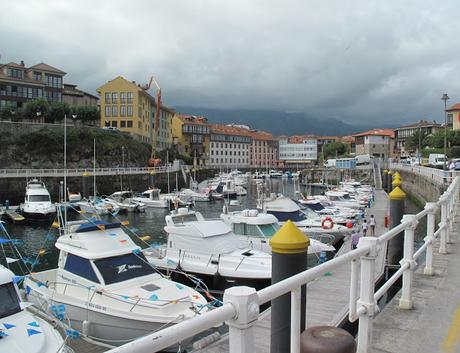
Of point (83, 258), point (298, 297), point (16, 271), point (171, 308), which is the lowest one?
point (16, 271)

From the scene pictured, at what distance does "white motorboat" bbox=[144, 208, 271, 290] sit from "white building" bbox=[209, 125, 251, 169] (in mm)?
117965

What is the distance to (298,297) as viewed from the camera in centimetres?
354

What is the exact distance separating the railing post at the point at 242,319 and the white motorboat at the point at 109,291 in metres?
9.06

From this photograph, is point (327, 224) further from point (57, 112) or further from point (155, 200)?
point (57, 112)

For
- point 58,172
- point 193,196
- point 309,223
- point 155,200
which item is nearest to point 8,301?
point 309,223

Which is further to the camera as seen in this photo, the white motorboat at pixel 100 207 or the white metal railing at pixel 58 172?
the white metal railing at pixel 58 172

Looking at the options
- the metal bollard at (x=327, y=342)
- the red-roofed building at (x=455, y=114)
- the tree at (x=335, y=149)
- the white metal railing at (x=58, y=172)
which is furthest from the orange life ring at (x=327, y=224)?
the tree at (x=335, y=149)

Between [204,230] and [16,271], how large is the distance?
10.7 meters

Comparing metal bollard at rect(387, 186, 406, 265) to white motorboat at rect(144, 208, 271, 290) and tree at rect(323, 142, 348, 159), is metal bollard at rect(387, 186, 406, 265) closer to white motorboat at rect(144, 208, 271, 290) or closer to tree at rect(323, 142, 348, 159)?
white motorboat at rect(144, 208, 271, 290)

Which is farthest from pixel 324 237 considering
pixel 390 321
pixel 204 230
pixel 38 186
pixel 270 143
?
pixel 270 143

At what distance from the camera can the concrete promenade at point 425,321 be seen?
5082 millimetres

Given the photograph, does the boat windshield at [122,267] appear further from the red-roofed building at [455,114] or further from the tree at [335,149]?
the tree at [335,149]

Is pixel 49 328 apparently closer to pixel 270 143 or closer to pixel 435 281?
pixel 435 281

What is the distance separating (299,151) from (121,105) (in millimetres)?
90170
